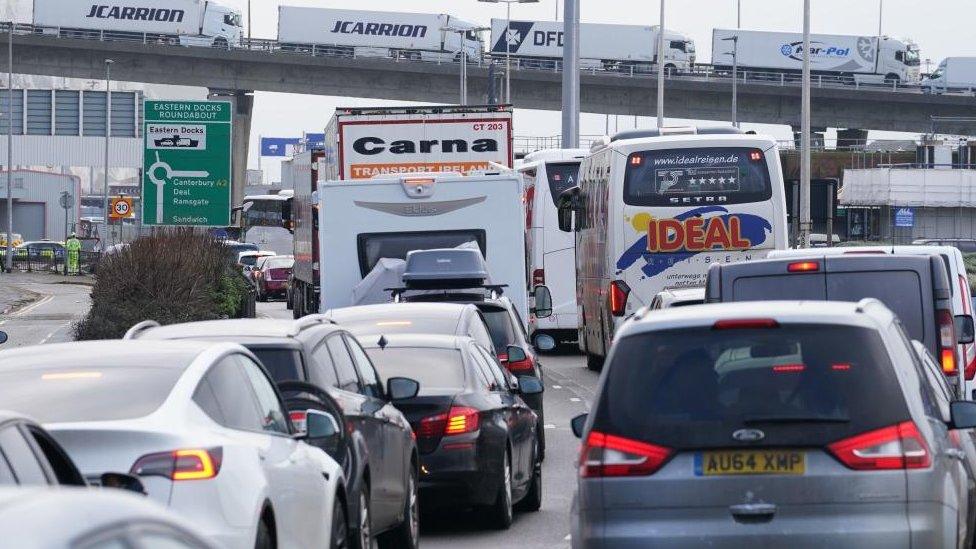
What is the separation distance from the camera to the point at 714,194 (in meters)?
25.2

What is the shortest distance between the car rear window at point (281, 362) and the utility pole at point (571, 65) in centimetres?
3037

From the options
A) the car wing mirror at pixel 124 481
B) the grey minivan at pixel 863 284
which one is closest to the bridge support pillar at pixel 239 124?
the grey minivan at pixel 863 284

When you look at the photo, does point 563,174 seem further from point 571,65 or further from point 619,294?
point 619,294

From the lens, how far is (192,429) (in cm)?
709

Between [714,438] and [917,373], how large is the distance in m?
1.17

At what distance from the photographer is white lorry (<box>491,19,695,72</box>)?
94.2 m

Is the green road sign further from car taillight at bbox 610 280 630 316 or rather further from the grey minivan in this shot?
the grey minivan

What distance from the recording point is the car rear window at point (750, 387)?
7094 millimetres

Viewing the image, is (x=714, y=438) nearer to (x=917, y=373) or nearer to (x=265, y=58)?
(x=917, y=373)

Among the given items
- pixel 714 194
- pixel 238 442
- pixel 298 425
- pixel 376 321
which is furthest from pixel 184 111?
pixel 238 442

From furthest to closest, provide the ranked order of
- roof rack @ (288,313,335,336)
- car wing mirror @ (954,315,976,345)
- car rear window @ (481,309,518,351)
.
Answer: car rear window @ (481,309,518,351) < car wing mirror @ (954,315,976,345) < roof rack @ (288,313,335,336)

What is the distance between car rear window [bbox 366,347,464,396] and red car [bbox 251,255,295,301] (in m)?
49.8

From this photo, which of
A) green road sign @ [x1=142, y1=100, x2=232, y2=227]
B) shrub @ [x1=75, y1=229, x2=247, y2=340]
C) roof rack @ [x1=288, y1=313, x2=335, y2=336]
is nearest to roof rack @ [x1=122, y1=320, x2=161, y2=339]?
roof rack @ [x1=288, y1=313, x2=335, y2=336]

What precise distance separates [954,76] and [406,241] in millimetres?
77748
